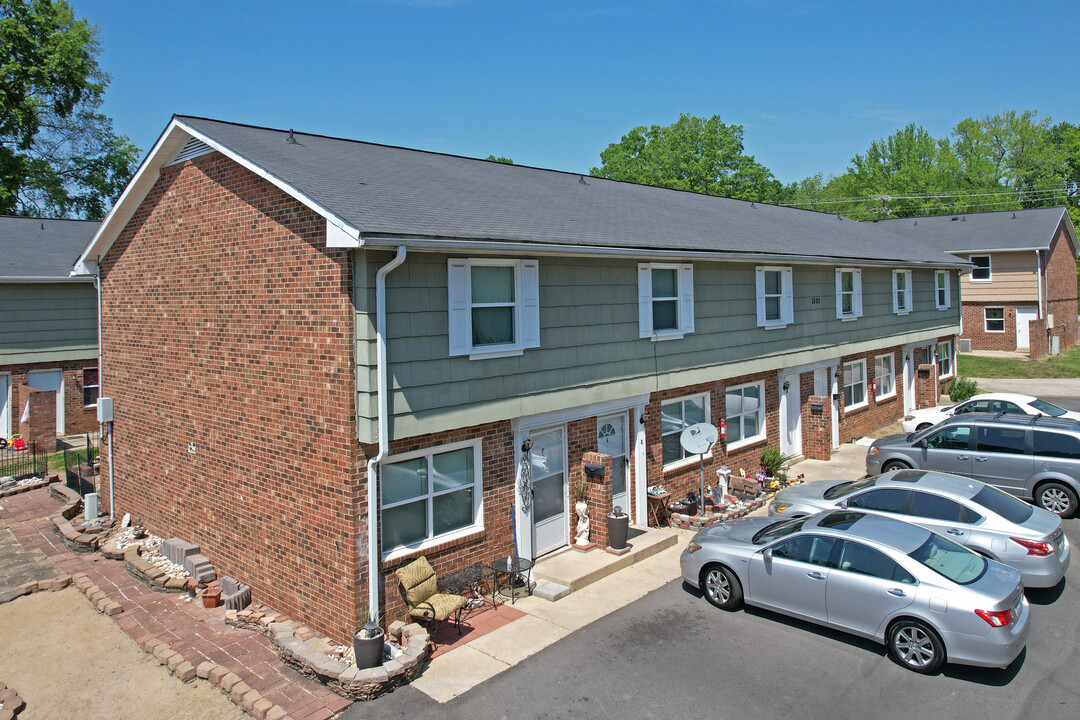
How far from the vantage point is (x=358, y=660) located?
8.48 metres

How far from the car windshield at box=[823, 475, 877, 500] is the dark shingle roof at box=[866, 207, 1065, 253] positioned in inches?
1155

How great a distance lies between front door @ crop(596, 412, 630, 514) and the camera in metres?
13.3

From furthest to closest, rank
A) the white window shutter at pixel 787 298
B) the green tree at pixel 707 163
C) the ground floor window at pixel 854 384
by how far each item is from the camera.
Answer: the green tree at pixel 707 163, the ground floor window at pixel 854 384, the white window shutter at pixel 787 298

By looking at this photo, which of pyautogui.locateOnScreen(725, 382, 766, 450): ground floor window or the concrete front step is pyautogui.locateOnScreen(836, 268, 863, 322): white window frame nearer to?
pyautogui.locateOnScreen(725, 382, 766, 450): ground floor window

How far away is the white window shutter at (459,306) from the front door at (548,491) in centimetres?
242

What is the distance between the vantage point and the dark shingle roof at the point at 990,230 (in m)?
38.2

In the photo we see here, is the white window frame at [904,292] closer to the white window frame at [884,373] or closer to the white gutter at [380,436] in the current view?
the white window frame at [884,373]

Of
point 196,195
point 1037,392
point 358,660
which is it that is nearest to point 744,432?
point 358,660

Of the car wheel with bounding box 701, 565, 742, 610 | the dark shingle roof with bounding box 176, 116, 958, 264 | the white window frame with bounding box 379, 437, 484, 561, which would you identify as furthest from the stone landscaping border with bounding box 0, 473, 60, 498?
the car wheel with bounding box 701, 565, 742, 610

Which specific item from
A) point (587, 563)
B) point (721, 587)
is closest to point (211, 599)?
point (587, 563)

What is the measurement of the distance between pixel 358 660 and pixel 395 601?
1194mm

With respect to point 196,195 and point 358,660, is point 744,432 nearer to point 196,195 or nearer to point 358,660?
point 358,660

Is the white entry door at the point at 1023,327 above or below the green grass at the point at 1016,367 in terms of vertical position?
above

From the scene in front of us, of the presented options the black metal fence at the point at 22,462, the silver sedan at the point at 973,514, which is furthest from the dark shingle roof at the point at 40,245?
the silver sedan at the point at 973,514
